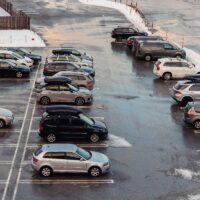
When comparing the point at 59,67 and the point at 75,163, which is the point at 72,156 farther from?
the point at 59,67

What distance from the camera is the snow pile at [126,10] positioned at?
68062 mm

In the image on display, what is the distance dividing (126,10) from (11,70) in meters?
36.4

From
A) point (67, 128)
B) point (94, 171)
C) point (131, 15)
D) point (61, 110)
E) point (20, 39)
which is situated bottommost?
point (20, 39)

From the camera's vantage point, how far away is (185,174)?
27594 mm

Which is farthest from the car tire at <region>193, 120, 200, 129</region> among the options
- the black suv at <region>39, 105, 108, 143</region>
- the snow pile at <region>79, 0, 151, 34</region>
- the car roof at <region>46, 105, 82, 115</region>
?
the snow pile at <region>79, 0, 151, 34</region>

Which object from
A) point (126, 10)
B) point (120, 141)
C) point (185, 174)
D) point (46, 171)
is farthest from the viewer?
point (126, 10)

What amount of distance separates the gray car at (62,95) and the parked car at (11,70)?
247 inches

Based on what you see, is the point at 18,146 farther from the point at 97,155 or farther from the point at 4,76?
the point at 4,76

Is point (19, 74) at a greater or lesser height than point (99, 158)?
lesser

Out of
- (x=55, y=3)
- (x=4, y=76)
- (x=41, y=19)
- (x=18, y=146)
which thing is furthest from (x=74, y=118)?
(x=55, y=3)

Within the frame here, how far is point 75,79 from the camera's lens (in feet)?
133

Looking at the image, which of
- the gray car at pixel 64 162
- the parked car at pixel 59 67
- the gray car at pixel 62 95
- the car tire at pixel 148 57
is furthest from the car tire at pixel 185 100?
the car tire at pixel 148 57

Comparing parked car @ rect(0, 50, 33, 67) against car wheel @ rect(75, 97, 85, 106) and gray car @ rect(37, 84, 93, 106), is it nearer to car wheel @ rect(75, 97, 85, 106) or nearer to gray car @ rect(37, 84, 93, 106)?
gray car @ rect(37, 84, 93, 106)

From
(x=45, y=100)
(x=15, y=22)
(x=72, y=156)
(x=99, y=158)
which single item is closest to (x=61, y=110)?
(x=99, y=158)
